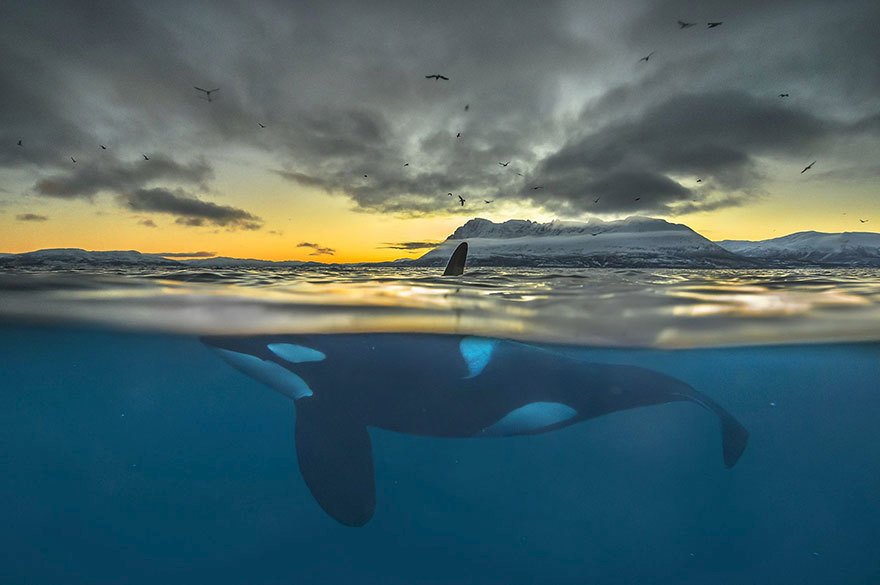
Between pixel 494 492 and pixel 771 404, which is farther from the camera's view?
pixel 771 404

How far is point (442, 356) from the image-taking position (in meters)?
8.18

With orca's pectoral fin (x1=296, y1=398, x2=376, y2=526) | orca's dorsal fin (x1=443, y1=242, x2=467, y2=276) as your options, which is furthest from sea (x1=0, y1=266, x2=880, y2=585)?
orca's dorsal fin (x1=443, y1=242, x2=467, y2=276)

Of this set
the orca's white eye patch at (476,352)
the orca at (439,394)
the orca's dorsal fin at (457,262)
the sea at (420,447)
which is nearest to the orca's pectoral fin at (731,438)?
the orca at (439,394)

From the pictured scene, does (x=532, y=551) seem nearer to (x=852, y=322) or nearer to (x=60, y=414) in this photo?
(x=852, y=322)

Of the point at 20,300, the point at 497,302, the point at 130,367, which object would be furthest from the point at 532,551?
the point at 20,300

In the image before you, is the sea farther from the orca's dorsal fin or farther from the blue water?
the orca's dorsal fin

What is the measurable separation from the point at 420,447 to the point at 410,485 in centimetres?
120

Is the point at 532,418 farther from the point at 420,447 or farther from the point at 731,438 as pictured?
the point at 420,447

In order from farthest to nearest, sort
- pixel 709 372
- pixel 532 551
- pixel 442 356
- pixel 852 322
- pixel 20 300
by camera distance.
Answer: pixel 709 372, pixel 532 551, pixel 20 300, pixel 852 322, pixel 442 356

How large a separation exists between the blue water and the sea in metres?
0.08

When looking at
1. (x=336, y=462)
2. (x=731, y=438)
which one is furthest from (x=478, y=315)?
(x=731, y=438)

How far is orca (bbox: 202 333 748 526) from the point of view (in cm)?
641

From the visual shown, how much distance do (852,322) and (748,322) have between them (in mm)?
2040

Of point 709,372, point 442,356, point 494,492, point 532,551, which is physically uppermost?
point 442,356
